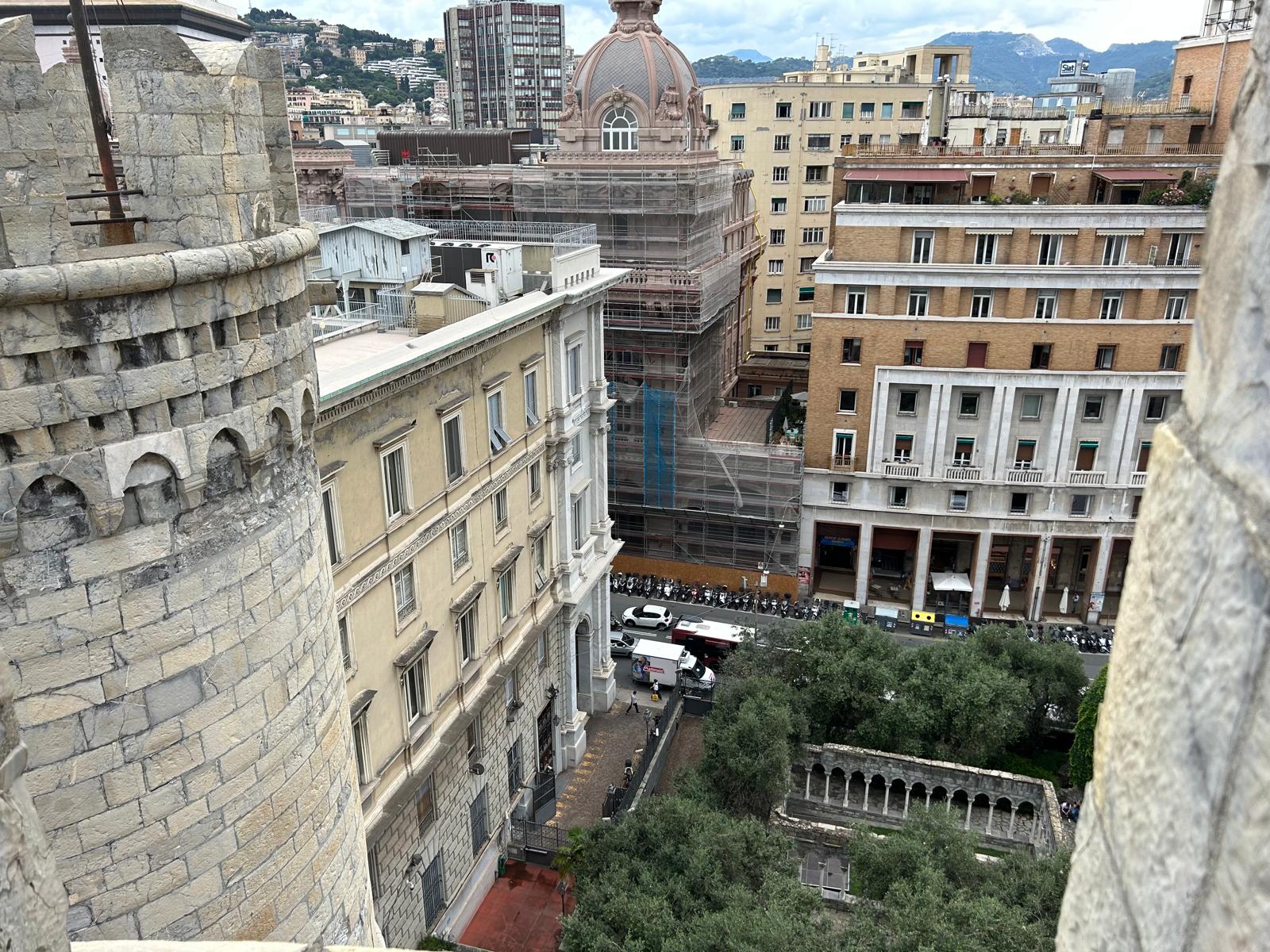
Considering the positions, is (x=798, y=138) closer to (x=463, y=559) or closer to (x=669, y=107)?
(x=669, y=107)

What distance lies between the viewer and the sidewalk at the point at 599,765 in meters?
29.8

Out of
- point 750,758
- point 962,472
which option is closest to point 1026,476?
point 962,472

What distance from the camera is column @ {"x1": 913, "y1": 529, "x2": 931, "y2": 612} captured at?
42031mm

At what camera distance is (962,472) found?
4047 centimetres

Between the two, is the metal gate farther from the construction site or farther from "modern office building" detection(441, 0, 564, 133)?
"modern office building" detection(441, 0, 564, 133)

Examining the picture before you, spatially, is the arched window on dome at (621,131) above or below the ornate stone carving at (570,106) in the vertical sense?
below

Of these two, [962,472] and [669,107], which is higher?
[669,107]

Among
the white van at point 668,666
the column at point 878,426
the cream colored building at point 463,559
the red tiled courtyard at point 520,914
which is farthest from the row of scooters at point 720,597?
the red tiled courtyard at point 520,914

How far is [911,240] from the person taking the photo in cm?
3850

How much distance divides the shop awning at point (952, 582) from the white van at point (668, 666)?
1248 centimetres

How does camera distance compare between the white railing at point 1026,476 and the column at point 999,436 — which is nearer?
the column at point 999,436

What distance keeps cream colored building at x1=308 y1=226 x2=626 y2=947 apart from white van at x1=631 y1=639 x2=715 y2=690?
4115 mm

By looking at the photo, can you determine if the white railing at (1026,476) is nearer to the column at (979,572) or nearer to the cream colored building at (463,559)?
the column at (979,572)

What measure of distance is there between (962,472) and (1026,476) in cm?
268
